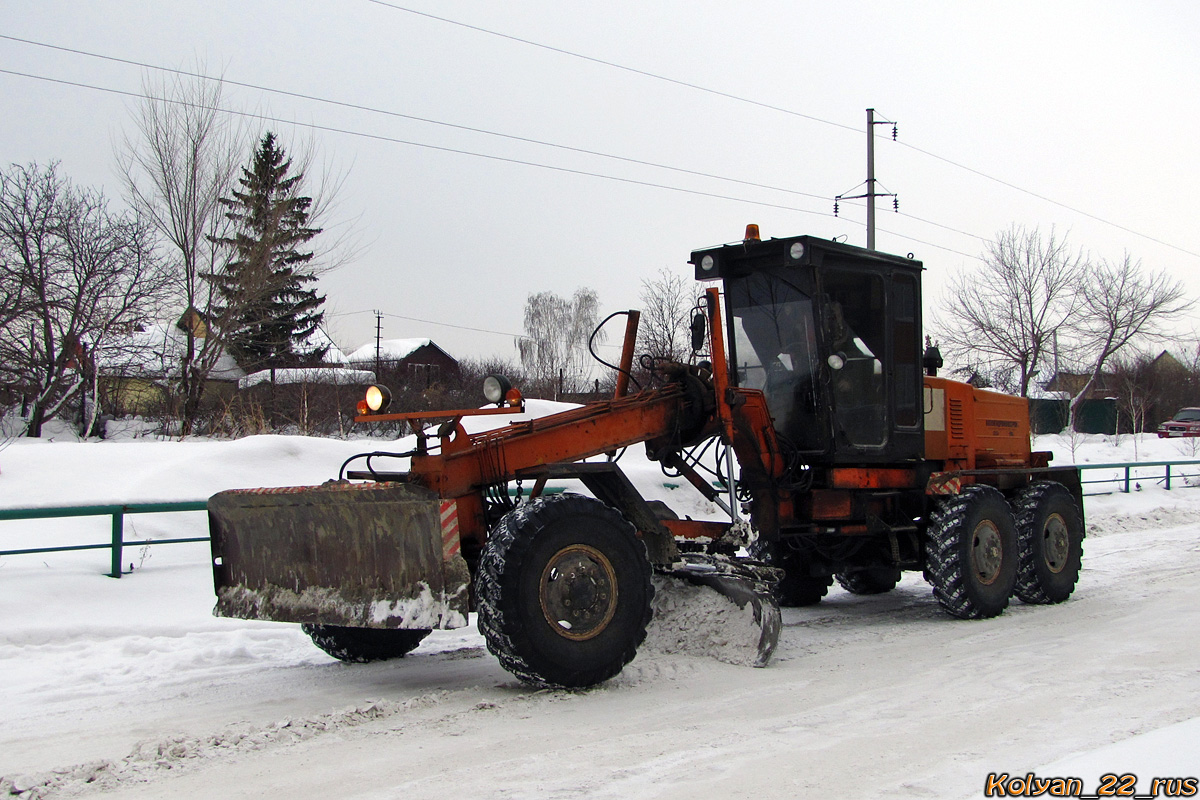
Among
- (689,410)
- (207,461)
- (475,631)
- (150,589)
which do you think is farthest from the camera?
(207,461)

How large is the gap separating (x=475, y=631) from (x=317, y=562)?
7.58 ft

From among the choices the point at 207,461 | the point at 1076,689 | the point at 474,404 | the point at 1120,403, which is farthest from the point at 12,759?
the point at 1120,403

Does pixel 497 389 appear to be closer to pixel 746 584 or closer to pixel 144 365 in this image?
pixel 746 584

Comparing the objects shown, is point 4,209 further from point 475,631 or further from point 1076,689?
point 1076,689

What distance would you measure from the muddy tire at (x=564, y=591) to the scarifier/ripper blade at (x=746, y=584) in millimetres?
776

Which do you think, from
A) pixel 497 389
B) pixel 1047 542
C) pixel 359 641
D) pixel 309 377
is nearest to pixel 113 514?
pixel 359 641

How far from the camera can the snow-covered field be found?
3.84 metres

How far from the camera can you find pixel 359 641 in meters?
6.21

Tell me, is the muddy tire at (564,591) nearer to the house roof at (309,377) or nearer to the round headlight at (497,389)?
the round headlight at (497,389)

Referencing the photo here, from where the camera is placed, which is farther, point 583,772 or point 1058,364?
point 1058,364

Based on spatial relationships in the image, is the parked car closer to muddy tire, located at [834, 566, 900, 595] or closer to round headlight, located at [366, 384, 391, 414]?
muddy tire, located at [834, 566, 900, 595]

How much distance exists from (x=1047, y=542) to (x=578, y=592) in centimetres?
538

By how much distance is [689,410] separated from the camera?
6617mm

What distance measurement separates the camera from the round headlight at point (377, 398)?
18.1 ft
